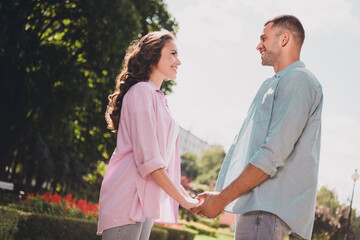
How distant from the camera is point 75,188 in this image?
16.7 meters

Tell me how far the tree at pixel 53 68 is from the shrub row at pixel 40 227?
6.20 m

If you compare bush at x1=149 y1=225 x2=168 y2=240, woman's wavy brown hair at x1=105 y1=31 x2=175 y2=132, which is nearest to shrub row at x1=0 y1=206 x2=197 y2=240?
bush at x1=149 y1=225 x2=168 y2=240

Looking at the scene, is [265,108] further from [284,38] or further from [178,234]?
[178,234]

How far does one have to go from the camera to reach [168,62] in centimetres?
307

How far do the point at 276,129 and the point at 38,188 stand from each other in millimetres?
15920

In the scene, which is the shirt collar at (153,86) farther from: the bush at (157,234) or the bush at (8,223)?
the bush at (157,234)

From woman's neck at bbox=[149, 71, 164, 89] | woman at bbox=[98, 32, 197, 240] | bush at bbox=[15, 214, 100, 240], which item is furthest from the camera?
bush at bbox=[15, 214, 100, 240]

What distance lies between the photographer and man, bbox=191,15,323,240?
232 centimetres

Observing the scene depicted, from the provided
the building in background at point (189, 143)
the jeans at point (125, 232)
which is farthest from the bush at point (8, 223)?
the building in background at point (189, 143)

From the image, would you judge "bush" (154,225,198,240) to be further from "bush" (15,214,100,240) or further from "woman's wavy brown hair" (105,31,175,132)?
"woman's wavy brown hair" (105,31,175,132)

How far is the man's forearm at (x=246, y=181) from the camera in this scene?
2369 millimetres

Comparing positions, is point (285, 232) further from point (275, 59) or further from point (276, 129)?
point (275, 59)

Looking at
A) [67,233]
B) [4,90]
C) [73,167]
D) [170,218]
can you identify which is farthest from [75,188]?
[170,218]

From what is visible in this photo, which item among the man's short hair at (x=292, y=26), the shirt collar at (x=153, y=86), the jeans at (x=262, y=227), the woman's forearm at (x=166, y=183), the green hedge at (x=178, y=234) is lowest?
the green hedge at (x=178, y=234)
